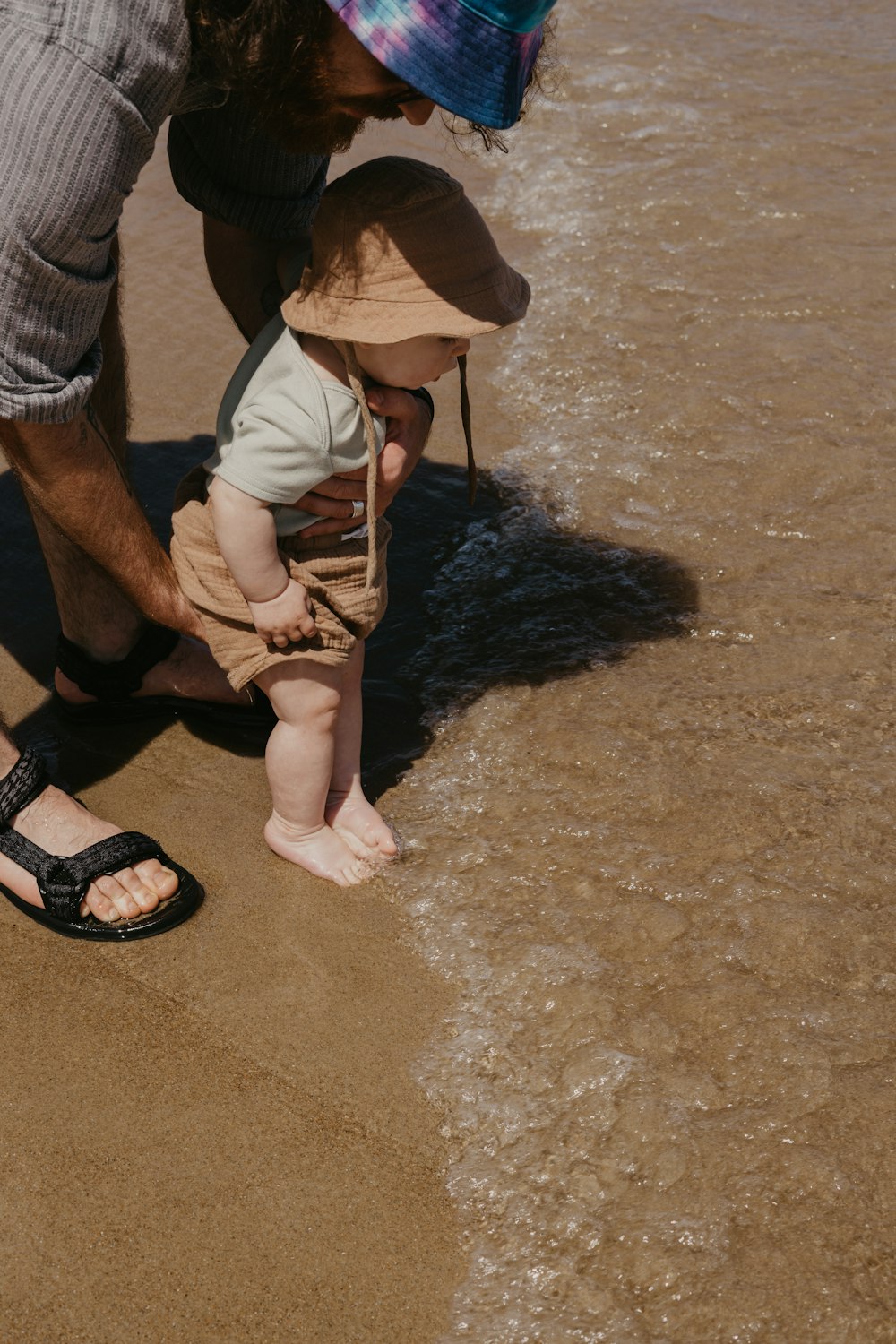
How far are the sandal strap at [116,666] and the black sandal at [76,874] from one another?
363mm

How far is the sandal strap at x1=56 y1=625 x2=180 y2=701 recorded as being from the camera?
278 cm

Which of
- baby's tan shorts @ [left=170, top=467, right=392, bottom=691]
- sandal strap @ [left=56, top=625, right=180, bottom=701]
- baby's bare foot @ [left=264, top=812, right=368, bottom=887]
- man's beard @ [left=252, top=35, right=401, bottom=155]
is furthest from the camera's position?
sandal strap @ [left=56, top=625, right=180, bottom=701]

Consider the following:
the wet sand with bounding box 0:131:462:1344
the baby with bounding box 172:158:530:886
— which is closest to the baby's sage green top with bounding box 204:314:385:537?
the baby with bounding box 172:158:530:886

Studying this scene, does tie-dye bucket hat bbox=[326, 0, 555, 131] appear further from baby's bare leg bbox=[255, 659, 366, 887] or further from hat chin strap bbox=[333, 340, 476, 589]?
baby's bare leg bbox=[255, 659, 366, 887]

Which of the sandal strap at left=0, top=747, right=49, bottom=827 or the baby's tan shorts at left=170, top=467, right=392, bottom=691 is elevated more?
the baby's tan shorts at left=170, top=467, right=392, bottom=691

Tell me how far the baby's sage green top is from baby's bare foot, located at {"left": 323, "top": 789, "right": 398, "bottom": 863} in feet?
1.99

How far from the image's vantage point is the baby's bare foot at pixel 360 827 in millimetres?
2520

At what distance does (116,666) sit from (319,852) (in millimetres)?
650

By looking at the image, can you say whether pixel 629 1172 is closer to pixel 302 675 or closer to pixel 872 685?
pixel 302 675

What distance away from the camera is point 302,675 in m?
2.36

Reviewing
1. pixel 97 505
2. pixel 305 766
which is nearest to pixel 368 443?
pixel 97 505

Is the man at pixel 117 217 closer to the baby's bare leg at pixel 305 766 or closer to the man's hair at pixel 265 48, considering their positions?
the man's hair at pixel 265 48

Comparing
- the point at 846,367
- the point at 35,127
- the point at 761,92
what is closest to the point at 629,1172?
the point at 35,127

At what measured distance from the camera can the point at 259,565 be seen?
2.24m
